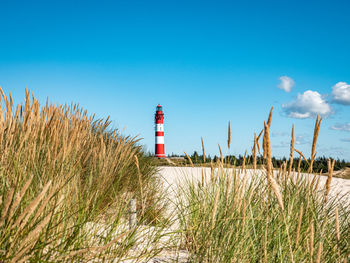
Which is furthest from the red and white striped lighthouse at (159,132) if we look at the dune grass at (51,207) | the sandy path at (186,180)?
the dune grass at (51,207)

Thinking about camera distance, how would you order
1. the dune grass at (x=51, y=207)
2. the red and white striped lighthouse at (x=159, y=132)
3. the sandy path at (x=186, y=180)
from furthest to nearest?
the red and white striped lighthouse at (x=159, y=132) → the sandy path at (x=186, y=180) → the dune grass at (x=51, y=207)

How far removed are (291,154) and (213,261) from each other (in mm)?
801

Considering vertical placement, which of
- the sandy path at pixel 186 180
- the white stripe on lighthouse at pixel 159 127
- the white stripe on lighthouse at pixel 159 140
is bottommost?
the sandy path at pixel 186 180

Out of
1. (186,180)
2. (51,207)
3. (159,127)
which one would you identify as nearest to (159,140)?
(159,127)

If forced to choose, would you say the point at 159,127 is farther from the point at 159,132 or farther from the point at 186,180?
the point at 186,180

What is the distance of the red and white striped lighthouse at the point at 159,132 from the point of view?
61.3 feet

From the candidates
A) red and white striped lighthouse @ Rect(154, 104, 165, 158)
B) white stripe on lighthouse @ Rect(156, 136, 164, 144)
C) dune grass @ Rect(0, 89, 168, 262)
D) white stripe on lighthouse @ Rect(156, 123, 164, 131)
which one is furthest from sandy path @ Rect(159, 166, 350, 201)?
white stripe on lighthouse @ Rect(156, 123, 164, 131)

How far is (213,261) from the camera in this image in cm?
159

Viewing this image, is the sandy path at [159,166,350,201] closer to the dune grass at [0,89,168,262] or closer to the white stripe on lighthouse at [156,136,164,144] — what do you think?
the dune grass at [0,89,168,262]

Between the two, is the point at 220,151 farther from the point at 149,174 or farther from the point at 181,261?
the point at 149,174

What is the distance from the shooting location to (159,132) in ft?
61.8

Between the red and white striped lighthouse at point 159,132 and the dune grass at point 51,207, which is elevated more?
the red and white striped lighthouse at point 159,132

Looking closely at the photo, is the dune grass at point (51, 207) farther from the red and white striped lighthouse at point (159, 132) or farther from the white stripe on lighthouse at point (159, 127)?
the white stripe on lighthouse at point (159, 127)

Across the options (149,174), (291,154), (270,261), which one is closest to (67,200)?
(270,261)
